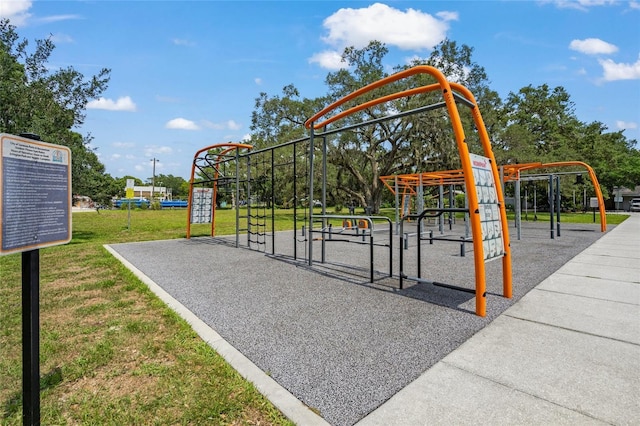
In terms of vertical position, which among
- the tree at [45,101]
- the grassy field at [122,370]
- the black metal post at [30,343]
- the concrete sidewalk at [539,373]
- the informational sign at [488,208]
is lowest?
the grassy field at [122,370]

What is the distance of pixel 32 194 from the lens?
1.75 metres

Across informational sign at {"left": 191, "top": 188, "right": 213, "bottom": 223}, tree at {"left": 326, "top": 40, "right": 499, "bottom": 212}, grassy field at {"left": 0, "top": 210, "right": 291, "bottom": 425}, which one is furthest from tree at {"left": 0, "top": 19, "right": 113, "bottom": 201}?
tree at {"left": 326, "top": 40, "right": 499, "bottom": 212}

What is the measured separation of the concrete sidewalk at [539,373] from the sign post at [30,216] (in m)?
1.72

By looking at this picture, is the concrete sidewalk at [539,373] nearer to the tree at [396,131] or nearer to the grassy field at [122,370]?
the grassy field at [122,370]

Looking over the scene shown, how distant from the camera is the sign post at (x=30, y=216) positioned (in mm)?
1610

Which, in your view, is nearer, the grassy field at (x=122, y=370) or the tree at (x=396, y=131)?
the grassy field at (x=122, y=370)

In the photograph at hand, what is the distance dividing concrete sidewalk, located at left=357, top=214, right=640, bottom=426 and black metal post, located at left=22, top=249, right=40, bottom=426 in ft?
5.53

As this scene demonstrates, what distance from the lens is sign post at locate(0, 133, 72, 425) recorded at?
1.61 metres

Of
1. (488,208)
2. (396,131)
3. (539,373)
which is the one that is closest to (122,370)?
(539,373)

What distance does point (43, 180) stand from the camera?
71.7 inches

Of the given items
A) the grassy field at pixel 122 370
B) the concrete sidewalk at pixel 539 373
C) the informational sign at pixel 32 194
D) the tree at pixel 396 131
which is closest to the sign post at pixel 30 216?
the informational sign at pixel 32 194

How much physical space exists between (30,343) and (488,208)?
158 inches

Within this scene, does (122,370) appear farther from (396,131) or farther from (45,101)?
(396,131)

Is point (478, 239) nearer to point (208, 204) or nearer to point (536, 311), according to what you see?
point (536, 311)
